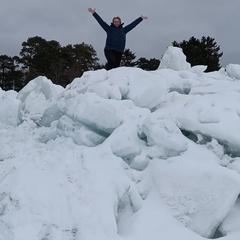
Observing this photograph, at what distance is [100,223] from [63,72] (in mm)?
22467

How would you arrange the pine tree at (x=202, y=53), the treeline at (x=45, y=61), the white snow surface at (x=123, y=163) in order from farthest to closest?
the treeline at (x=45, y=61)
the pine tree at (x=202, y=53)
the white snow surface at (x=123, y=163)

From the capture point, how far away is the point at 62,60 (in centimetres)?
2773

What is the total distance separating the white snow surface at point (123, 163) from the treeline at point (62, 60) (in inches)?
587

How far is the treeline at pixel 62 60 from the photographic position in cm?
2073

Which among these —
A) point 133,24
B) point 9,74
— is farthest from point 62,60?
point 133,24

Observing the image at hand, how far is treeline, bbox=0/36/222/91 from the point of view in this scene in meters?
20.7

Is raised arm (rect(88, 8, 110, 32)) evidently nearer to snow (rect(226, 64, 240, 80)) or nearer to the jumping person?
the jumping person

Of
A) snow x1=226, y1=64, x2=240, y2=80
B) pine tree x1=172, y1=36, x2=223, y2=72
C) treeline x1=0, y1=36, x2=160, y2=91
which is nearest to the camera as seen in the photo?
snow x1=226, y1=64, x2=240, y2=80

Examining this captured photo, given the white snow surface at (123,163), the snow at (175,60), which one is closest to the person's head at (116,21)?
the snow at (175,60)

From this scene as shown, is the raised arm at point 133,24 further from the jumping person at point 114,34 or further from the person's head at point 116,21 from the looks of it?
the person's head at point 116,21

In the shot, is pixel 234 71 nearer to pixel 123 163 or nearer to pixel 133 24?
pixel 133 24

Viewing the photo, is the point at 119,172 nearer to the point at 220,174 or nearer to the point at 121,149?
the point at 121,149

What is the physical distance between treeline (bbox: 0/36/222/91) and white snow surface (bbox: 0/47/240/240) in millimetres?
14905

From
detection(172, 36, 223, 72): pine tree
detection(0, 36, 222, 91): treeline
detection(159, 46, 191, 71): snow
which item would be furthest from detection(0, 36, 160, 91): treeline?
detection(159, 46, 191, 71): snow
